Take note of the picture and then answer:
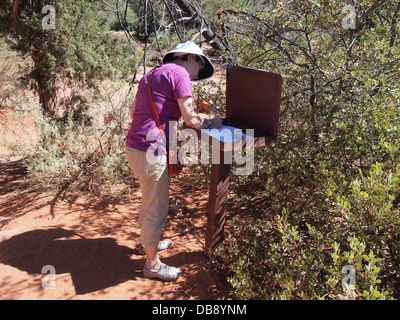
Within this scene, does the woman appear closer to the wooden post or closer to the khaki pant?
the khaki pant

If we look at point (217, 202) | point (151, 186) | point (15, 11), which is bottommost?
point (217, 202)

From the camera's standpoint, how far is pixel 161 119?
2.26 m

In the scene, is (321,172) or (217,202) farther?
(217,202)

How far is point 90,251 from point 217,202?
128 cm

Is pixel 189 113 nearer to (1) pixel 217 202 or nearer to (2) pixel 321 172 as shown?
(1) pixel 217 202

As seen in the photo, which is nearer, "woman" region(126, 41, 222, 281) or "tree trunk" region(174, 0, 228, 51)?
"woman" region(126, 41, 222, 281)

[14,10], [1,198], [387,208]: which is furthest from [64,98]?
[387,208]

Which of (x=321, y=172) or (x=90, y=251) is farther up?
(x=321, y=172)

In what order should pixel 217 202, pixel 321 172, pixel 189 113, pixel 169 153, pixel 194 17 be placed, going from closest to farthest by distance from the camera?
pixel 189 113 < pixel 169 153 < pixel 321 172 < pixel 217 202 < pixel 194 17

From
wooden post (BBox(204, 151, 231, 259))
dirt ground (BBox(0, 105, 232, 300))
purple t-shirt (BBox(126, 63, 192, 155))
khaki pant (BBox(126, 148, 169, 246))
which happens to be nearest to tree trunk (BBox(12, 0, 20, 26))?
dirt ground (BBox(0, 105, 232, 300))

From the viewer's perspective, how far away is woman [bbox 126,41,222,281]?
2.19 metres

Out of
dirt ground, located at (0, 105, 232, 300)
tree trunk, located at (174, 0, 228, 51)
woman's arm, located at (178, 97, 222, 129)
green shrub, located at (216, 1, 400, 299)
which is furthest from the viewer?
tree trunk, located at (174, 0, 228, 51)

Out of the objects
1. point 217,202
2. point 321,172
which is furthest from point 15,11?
point 321,172

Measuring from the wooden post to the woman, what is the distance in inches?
15.3
